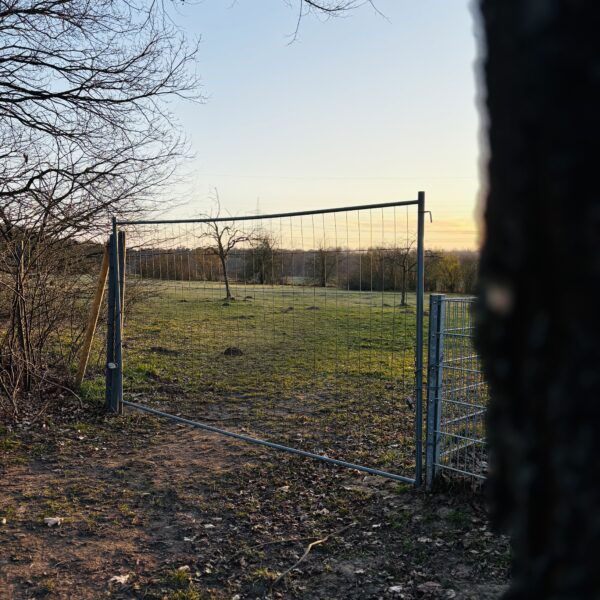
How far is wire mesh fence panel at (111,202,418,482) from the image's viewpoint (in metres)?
5.49

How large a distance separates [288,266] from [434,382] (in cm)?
196

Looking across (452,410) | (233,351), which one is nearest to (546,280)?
(452,410)

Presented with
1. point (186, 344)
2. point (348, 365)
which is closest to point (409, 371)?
point (348, 365)

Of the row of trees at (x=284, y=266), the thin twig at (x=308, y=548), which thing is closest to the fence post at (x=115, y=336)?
the row of trees at (x=284, y=266)

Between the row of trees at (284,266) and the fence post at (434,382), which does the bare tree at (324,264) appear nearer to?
the row of trees at (284,266)

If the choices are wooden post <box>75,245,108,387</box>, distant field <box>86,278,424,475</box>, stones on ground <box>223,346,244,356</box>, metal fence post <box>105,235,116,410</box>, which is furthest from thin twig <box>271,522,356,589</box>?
stones on ground <box>223,346,244,356</box>

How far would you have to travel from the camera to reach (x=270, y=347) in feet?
38.2

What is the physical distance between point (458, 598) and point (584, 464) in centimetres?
299

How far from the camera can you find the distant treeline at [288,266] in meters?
Result: 5.20

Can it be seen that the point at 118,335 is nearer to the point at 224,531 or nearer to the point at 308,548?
the point at 224,531

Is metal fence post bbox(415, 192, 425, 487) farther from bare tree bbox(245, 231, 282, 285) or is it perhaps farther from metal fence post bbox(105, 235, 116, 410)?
metal fence post bbox(105, 235, 116, 410)

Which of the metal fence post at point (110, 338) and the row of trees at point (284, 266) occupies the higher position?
the row of trees at point (284, 266)

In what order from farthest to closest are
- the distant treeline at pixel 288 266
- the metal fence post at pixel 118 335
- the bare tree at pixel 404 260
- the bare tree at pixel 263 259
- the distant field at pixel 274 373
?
the metal fence post at pixel 118 335
the distant field at pixel 274 373
the bare tree at pixel 263 259
the distant treeline at pixel 288 266
the bare tree at pixel 404 260

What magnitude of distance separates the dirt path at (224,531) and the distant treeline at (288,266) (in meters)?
1.71
